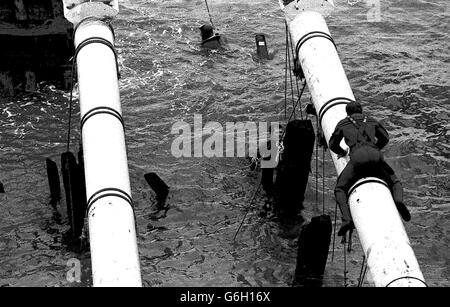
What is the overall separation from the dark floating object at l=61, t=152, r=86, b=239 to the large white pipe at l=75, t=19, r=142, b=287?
137 inches

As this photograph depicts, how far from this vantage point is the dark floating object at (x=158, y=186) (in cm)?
2288

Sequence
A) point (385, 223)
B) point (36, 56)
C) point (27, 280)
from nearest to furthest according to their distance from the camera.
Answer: point (385, 223)
point (27, 280)
point (36, 56)

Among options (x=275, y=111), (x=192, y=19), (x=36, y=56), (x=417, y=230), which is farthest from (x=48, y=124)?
(x=417, y=230)

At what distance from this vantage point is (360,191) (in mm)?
14672

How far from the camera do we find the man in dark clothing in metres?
14.7

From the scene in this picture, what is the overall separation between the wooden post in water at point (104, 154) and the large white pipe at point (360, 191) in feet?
14.2

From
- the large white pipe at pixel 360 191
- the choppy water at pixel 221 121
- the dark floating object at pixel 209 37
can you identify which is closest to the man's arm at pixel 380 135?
the large white pipe at pixel 360 191

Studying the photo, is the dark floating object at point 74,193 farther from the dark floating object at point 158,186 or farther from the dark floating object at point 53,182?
the dark floating object at point 158,186

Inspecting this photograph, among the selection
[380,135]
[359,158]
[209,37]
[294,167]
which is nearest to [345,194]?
[359,158]

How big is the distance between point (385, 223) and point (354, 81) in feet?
55.3

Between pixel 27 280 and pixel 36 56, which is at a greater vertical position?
pixel 36 56

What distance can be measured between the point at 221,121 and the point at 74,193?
28.9ft
